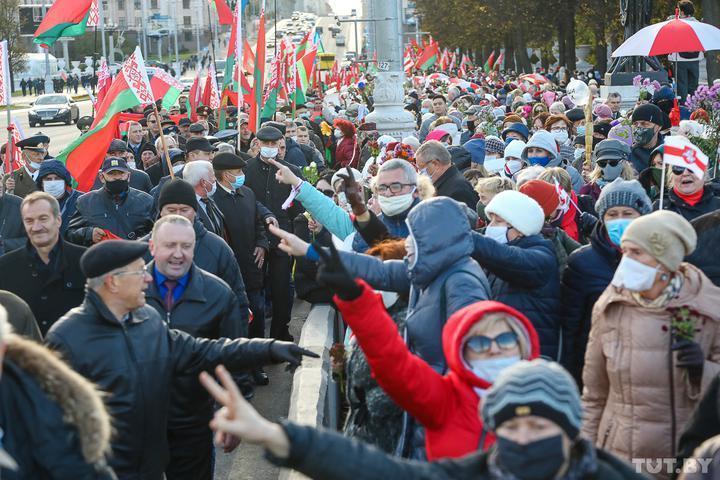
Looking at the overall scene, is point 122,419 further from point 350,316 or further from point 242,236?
point 242,236

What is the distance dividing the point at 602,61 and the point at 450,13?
1684 cm

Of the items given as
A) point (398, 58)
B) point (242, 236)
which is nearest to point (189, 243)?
point (242, 236)

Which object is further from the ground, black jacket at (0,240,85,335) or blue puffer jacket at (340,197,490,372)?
blue puffer jacket at (340,197,490,372)

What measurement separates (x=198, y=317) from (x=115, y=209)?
3.26m

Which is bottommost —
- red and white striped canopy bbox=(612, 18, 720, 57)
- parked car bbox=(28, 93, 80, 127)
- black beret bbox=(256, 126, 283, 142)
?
parked car bbox=(28, 93, 80, 127)

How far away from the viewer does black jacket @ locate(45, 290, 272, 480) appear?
5.08 meters

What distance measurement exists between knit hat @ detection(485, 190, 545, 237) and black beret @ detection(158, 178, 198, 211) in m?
2.36

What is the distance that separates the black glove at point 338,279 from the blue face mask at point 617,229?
2.16 m

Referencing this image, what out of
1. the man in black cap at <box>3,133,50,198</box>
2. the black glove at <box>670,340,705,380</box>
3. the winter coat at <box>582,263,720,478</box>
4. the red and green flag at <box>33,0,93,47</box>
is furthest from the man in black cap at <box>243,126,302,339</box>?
the black glove at <box>670,340,705,380</box>

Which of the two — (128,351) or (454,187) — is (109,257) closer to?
(128,351)

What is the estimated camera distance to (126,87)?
36.4ft

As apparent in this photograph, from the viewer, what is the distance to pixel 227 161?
31.7 ft

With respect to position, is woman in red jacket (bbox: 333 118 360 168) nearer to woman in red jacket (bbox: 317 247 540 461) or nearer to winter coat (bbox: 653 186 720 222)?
winter coat (bbox: 653 186 720 222)

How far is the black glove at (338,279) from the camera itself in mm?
3998
